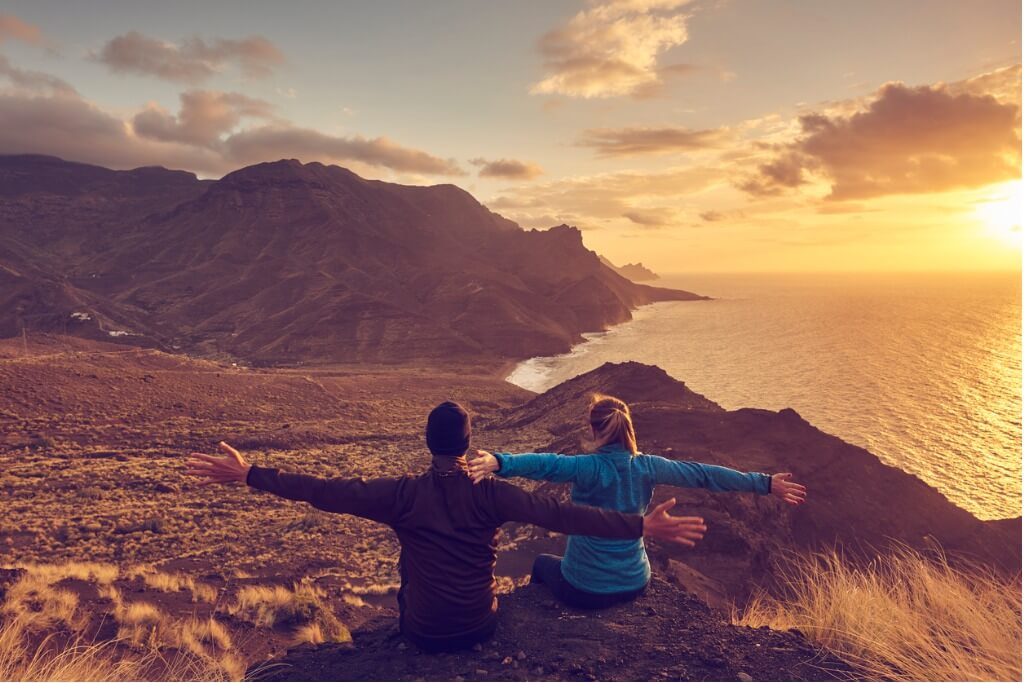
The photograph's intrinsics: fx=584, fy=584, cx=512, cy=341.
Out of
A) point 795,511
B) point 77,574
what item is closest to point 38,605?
point 77,574

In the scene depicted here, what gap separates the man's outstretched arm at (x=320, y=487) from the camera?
3.47 m

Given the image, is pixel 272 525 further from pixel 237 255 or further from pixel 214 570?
pixel 237 255

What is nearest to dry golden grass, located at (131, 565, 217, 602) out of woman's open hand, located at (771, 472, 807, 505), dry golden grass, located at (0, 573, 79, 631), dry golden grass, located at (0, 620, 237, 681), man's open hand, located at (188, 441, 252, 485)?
dry golden grass, located at (0, 573, 79, 631)

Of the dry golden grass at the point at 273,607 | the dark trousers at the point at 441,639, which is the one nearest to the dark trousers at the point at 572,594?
the dark trousers at the point at 441,639

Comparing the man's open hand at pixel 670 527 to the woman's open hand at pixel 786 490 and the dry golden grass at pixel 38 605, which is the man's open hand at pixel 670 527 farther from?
the dry golden grass at pixel 38 605

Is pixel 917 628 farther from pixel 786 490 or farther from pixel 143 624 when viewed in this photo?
pixel 143 624

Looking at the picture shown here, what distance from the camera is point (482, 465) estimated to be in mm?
3748

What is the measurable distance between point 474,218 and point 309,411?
159 meters

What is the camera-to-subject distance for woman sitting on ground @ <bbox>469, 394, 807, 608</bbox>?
4.13m

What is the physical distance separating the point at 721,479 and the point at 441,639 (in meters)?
2.22

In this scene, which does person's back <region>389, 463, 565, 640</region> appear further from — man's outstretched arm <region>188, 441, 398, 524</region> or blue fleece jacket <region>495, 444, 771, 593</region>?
blue fleece jacket <region>495, 444, 771, 593</region>

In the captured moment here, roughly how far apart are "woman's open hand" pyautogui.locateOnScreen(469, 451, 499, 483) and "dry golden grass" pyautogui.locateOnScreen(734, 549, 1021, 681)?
9.11 feet

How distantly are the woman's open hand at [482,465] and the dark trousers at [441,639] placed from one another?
780mm

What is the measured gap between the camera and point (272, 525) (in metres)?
17.5
